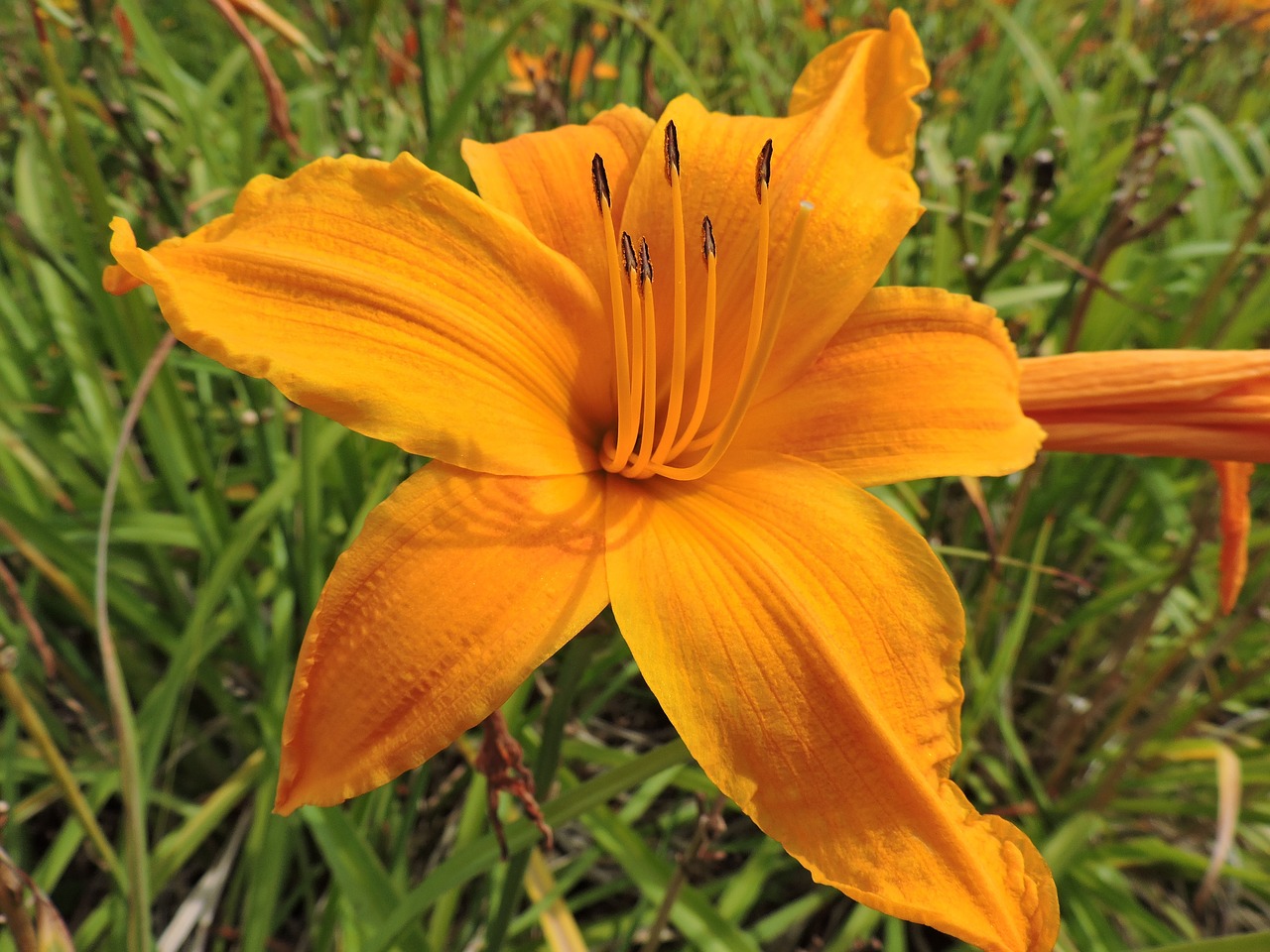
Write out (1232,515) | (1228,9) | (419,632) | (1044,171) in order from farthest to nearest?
1. (1228,9)
2. (1044,171)
3. (1232,515)
4. (419,632)

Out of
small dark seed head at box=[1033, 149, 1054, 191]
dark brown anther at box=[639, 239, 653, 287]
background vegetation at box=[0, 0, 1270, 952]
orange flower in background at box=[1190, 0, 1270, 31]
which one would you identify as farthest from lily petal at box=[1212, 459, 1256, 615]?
orange flower in background at box=[1190, 0, 1270, 31]

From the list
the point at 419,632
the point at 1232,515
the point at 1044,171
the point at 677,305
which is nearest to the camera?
the point at 419,632

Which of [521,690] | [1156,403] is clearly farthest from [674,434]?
[521,690]

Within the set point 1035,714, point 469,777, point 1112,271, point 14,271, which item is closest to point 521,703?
point 469,777

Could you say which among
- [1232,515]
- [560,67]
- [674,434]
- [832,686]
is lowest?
[1232,515]

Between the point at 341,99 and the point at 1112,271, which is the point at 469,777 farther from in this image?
the point at 1112,271

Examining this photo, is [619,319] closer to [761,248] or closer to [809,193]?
A: [761,248]
